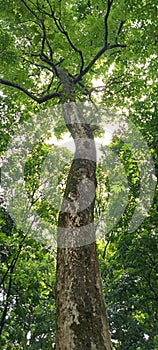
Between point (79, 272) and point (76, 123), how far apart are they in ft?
10.9

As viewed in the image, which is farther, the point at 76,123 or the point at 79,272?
the point at 76,123

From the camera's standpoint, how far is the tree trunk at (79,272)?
254cm

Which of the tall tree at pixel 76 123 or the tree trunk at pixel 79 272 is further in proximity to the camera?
the tall tree at pixel 76 123

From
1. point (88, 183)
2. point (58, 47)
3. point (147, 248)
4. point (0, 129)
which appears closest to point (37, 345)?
point (147, 248)

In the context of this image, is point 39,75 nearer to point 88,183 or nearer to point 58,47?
point 58,47

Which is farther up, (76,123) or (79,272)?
(76,123)

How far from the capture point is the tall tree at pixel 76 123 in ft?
8.82

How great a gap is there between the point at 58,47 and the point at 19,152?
60.7 ft

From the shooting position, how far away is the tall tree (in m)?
2.69

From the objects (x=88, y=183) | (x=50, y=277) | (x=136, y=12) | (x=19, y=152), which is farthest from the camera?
(x=19, y=152)

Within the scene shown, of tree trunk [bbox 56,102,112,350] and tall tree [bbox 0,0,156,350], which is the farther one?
tall tree [bbox 0,0,156,350]

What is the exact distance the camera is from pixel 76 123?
19.1 feet

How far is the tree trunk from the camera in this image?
2.54 metres

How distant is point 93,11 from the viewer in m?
7.95
